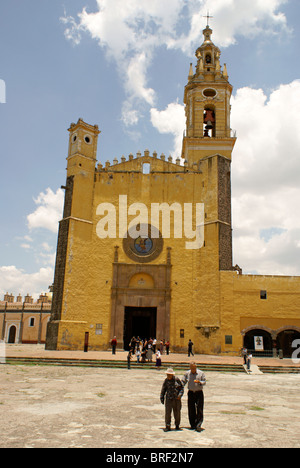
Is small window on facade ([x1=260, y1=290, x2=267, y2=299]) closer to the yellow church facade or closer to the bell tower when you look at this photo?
the yellow church facade

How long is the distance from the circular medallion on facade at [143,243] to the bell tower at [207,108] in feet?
21.1

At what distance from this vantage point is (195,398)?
25.2ft

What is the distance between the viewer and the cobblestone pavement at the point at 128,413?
6.59m

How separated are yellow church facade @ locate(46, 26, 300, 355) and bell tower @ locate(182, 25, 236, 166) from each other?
0.15 m

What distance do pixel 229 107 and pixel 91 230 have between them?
1551 centimetres

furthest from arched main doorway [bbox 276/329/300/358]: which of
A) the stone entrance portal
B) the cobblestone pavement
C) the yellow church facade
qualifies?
the cobblestone pavement

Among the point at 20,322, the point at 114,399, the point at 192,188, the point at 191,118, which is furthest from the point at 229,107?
the point at 20,322

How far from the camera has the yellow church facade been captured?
88.3 feet

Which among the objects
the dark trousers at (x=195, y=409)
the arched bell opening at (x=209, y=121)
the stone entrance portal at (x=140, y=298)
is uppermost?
the arched bell opening at (x=209, y=121)

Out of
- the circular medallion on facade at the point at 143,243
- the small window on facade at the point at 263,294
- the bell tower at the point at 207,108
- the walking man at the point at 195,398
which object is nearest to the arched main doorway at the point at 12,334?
the circular medallion on facade at the point at 143,243

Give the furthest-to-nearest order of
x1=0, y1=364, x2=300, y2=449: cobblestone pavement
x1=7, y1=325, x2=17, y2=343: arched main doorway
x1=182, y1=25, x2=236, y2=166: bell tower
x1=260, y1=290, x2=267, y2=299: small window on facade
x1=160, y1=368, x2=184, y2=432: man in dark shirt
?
x1=7, y1=325, x2=17, y2=343: arched main doorway
x1=182, y1=25, x2=236, y2=166: bell tower
x1=260, y1=290, x2=267, y2=299: small window on facade
x1=160, y1=368, x2=184, y2=432: man in dark shirt
x1=0, y1=364, x2=300, y2=449: cobblestone pavement

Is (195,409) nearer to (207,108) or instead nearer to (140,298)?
(140,298)

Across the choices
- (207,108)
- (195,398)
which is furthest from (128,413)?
(207,108)

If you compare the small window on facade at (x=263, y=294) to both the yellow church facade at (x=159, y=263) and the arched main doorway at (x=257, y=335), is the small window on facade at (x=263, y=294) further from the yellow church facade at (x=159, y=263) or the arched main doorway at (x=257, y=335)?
the arched main doorway at (x=257, y=335)
